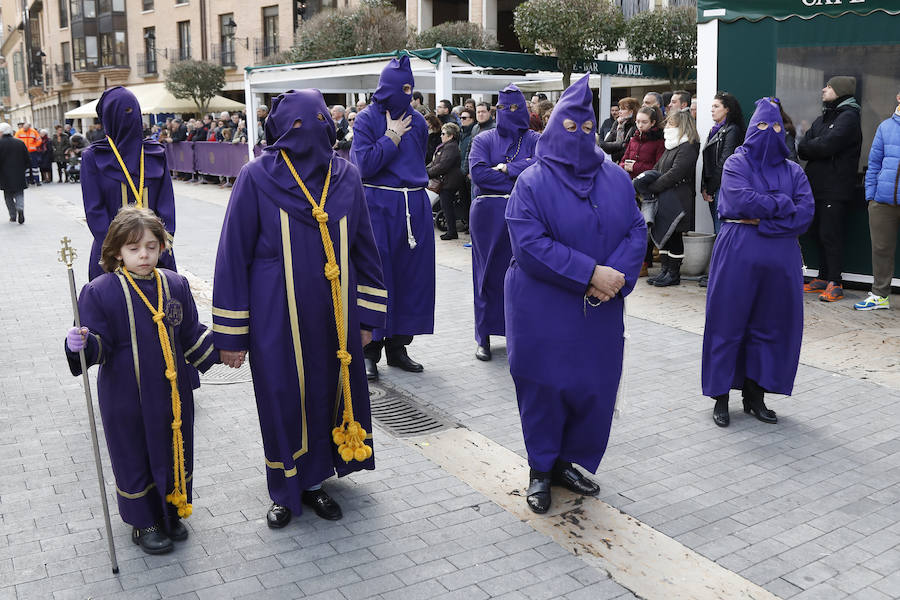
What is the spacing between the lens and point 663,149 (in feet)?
33.7

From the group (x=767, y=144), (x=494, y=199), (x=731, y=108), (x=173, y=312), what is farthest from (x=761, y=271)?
(x=731, y=108)

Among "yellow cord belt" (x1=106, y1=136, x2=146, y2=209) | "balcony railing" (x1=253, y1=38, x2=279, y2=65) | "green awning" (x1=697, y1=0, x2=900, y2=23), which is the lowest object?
"yellow cord belt" (x1=106, y1=136, x2=146, y2=209)

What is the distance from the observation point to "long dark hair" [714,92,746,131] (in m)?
8.46

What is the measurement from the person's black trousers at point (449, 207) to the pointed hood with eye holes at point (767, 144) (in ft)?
25.8

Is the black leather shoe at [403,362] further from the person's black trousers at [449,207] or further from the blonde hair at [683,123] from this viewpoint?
the person's black trousers at [449,207]

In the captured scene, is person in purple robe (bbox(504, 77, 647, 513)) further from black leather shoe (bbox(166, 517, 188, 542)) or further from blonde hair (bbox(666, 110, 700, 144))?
blonde hair (bbox(666, 110, 700, 144))

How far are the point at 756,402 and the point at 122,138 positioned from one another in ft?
14.9

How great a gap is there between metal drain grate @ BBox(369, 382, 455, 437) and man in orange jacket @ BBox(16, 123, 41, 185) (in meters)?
23.1

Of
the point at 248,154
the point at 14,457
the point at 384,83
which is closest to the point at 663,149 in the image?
the point at 384,83

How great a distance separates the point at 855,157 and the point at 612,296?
19.7ft

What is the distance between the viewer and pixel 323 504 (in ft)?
14.2

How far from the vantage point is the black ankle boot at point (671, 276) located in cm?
1004

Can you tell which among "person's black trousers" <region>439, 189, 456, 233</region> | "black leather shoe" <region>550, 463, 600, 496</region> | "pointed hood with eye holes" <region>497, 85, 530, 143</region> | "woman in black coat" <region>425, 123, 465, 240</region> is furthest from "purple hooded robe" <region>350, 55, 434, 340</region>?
"person's black trousers" <region>439, 189, 456, 233</region>

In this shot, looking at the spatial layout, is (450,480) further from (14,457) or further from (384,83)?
(384,83)
